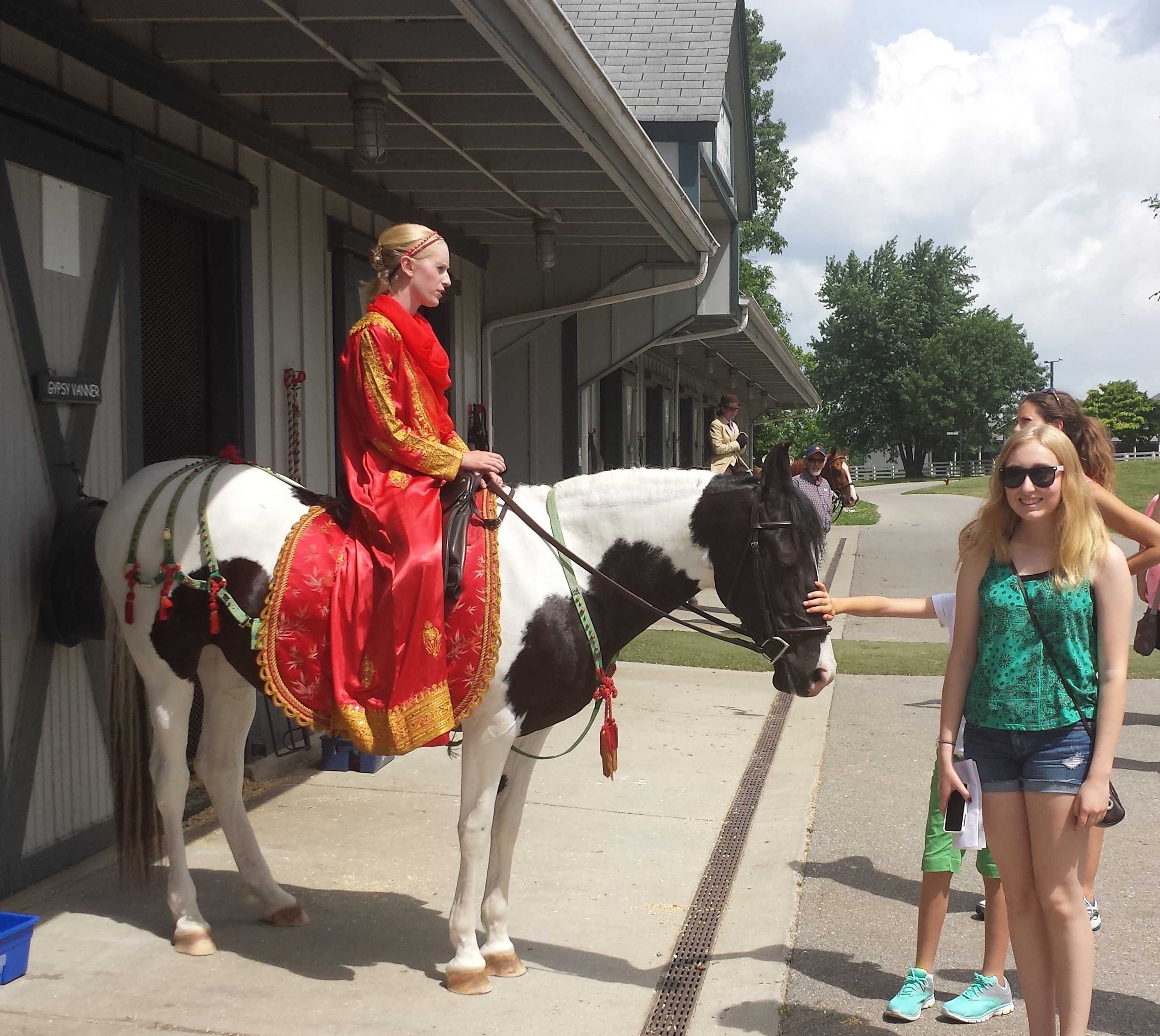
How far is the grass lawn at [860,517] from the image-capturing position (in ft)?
89.1

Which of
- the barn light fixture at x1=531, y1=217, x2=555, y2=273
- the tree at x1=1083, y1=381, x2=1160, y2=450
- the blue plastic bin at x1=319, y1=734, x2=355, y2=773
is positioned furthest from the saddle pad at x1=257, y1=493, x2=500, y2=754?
the tree at x1=1083, y1=381, x2=1160, y2=450

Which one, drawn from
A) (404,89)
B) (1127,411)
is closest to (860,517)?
(404,89)

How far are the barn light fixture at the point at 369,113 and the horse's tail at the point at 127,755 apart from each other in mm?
2262

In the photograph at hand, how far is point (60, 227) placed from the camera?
4.34 m

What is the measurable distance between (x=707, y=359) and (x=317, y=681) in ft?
48.1

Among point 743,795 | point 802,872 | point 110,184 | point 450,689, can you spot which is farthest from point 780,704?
point 110,184

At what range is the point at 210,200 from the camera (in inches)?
209

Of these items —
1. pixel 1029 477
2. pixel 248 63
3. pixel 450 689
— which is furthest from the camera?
pixel 248 63

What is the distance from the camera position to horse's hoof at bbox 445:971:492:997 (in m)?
3.60

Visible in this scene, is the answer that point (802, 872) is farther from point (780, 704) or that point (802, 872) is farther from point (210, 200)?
point (210, 200)

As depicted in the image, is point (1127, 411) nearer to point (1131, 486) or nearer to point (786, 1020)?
point (1131, 486)

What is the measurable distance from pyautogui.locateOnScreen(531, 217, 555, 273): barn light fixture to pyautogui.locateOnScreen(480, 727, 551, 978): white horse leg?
15.9 feet

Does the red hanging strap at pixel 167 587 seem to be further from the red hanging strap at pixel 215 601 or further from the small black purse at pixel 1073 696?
the small black purse at pixel 1073 696

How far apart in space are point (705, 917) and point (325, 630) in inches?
73.1
